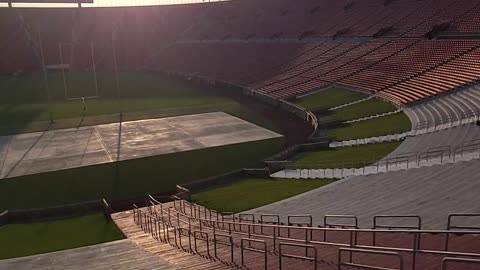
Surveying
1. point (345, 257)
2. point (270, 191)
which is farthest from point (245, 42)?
point (345, 257)

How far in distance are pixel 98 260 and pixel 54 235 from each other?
14.9ft

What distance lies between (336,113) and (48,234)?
66.7 ft

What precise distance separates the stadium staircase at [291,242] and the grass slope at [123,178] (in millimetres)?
2638

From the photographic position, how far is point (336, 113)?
98.1 ft

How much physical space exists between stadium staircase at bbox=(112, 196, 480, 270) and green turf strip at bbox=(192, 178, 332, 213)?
74cm

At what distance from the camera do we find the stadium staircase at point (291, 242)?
634 centimetres

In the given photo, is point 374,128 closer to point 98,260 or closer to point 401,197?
point 401,197

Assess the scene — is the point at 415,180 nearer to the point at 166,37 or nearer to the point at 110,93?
the point at 110,93

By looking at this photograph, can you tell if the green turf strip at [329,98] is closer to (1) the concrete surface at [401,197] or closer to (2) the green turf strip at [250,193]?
(2) the green turf strip at [250,193]

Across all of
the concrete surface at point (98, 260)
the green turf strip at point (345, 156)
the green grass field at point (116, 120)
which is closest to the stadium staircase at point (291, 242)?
the concrete surface at point (98, 260)

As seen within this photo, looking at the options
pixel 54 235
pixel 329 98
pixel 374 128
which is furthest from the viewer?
pixel 329 98

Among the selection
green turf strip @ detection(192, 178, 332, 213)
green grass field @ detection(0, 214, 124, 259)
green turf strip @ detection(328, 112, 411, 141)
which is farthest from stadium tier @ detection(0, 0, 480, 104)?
green grass field @ detection(0, 214, 124, 259)

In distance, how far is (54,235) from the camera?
15.2 meters

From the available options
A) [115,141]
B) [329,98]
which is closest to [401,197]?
[115,141]
